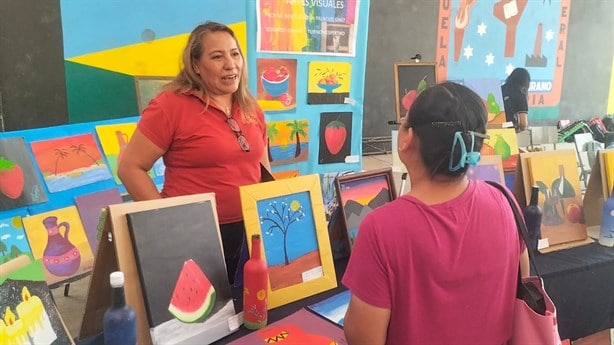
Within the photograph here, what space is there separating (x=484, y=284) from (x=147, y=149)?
1097 mm

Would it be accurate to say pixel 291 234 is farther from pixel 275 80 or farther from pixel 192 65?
pixel 275 80

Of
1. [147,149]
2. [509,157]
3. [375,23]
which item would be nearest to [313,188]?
[147,149]

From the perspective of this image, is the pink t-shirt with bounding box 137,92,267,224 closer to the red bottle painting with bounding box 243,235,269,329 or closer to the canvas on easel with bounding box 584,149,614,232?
the red bottle painting with bounding box 243,235,269,329

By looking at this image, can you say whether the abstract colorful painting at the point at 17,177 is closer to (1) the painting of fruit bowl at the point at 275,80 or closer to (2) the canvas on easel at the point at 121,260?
(1) the painting of fruit bowl at the point at 275,80

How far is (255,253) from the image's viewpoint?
4.06ft

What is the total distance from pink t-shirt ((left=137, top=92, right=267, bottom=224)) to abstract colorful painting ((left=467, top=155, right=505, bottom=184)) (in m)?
0.92

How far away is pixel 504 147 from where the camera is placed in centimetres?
217

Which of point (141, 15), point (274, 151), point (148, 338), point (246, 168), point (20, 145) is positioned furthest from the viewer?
point (274, 151)

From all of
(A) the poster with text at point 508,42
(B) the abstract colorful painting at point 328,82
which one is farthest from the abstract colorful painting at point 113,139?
(A) the poster with text at point 508,42

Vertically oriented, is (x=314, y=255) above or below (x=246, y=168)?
below

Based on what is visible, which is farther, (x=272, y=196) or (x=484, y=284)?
(x=272, y=196)

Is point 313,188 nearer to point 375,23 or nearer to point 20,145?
point 20,145

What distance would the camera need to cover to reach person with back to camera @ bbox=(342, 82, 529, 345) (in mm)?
916

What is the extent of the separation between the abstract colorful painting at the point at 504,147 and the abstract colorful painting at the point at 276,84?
1234 mm
